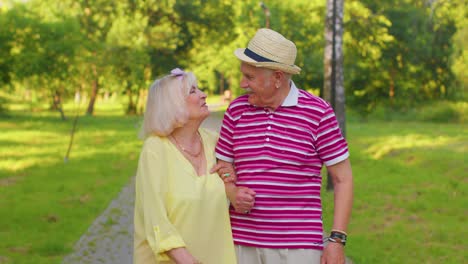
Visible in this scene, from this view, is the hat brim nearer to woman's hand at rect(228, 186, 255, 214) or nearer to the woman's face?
the woman's face

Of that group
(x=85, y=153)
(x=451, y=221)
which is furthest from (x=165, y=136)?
(x=85, y=153)

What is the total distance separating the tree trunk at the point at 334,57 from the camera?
15.9m

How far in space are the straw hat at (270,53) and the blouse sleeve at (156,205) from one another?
0.62 m

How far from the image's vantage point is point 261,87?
3812 millimetres

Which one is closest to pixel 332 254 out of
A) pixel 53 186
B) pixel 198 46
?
pixel 53 186

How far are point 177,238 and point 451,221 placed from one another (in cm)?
953

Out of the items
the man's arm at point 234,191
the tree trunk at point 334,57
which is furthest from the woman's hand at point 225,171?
the tree trunk at point 334,57

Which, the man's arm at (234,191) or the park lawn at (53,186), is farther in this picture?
the park lawn at (53,186)

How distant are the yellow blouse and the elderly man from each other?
11 centimetres

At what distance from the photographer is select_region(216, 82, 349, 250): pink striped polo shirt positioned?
148 inches

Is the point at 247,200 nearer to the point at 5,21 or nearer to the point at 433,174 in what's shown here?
the point at 433,174

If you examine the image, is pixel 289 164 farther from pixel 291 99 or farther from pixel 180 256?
pixel 180 256

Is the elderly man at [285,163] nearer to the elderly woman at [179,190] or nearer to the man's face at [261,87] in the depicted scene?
the man's face at [261,87]

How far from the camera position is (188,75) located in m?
3.96
